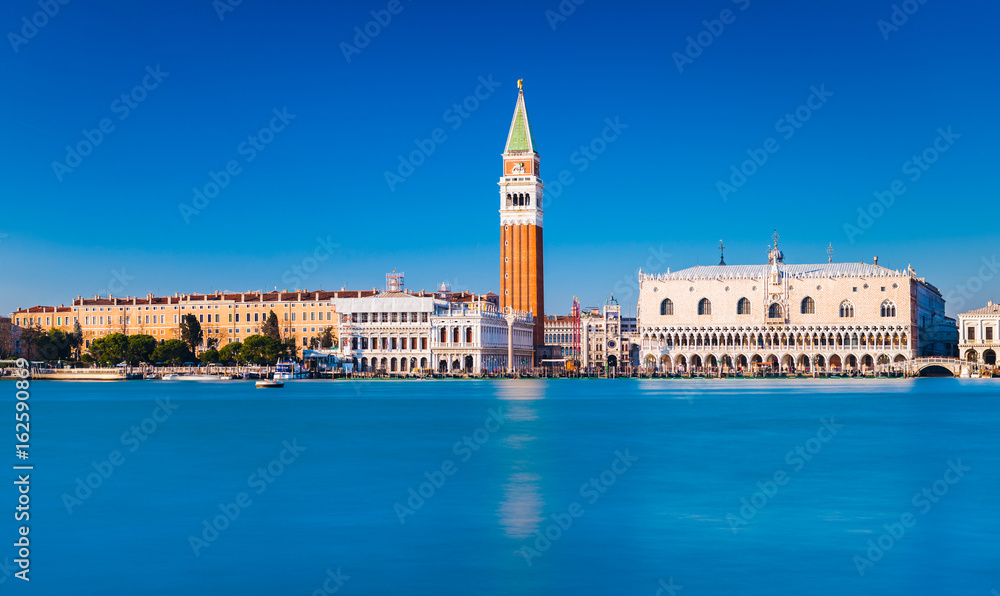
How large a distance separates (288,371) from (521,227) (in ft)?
85.7

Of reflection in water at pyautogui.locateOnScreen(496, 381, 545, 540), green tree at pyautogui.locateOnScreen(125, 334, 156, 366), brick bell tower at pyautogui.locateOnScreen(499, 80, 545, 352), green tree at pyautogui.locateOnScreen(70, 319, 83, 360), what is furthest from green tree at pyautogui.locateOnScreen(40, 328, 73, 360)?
reflection in water at pyautogui.locateOnScreen(496, 381, 545, 540)

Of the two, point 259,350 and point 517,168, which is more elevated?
point 517,168

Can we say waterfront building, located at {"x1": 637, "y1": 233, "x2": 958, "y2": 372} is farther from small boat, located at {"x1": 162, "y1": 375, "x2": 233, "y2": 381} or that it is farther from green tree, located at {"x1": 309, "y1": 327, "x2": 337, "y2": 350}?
small boat, located at {"x1": 162, "y1": 375, "x2": 233, "y2": 381}

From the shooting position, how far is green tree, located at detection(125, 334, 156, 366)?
105 meters

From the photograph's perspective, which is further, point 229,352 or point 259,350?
A: point 229,352

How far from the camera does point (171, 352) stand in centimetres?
10794

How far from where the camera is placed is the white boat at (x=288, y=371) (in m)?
101

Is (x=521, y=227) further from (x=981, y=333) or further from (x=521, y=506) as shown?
(x=521, y=506)

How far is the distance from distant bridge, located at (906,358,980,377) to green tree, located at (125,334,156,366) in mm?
67551

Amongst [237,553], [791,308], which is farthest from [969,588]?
[791,308]

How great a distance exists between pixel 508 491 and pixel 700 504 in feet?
12.0

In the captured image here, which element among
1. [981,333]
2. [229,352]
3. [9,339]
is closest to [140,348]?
[229,352]

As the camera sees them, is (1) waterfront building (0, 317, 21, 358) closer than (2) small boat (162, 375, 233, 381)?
No

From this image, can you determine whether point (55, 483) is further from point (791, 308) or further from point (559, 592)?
point (791, 308)
